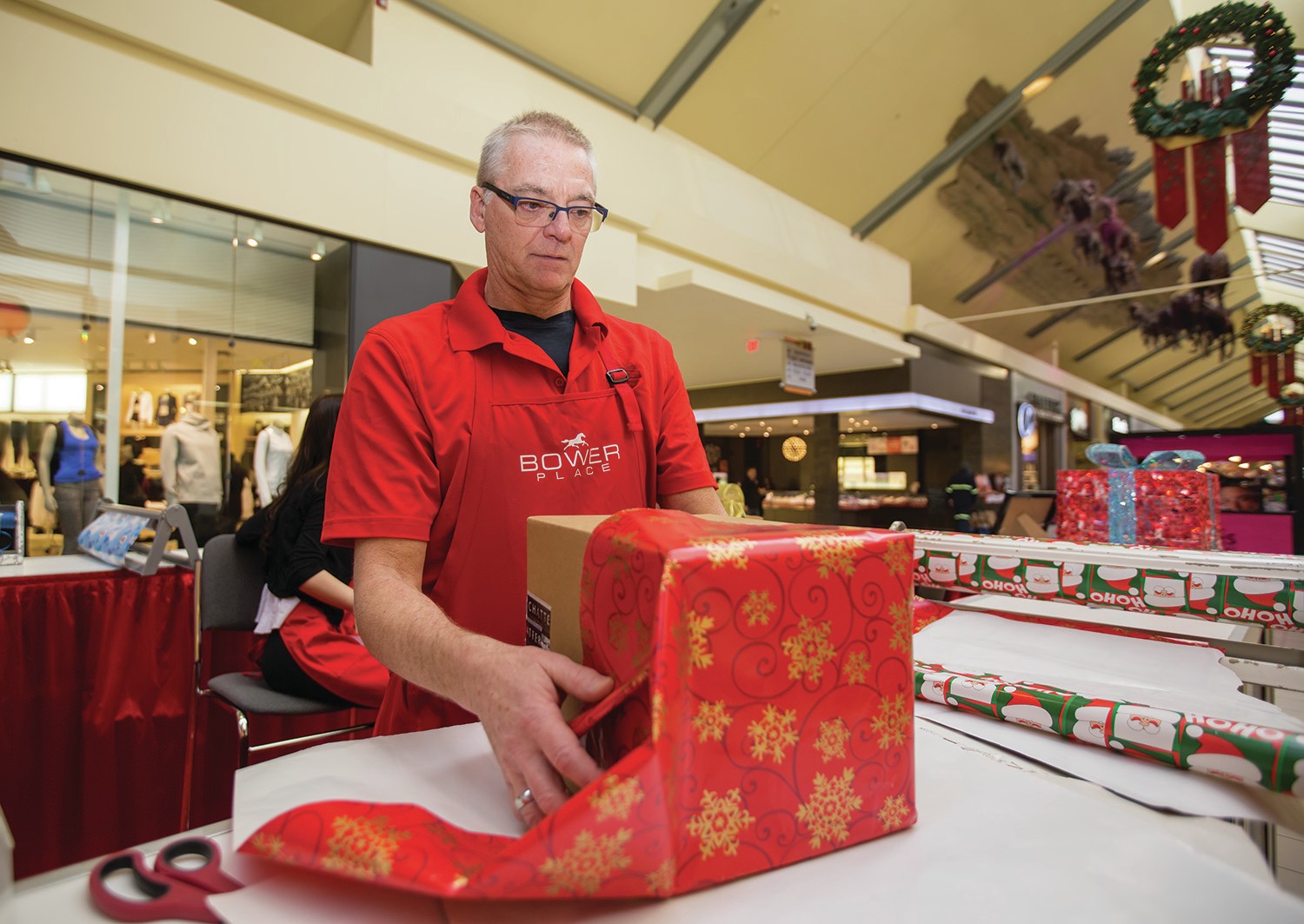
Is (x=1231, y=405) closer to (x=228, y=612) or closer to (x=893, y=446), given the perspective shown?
(x=893, y=446)

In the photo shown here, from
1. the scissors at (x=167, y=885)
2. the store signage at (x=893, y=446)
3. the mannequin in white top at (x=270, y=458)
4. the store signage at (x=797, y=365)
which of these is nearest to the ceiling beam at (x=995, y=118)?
the store signage at (x=797, y=365)

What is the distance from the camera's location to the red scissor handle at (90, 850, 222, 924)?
393mm

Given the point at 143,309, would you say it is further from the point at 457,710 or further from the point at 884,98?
the point at 884,98

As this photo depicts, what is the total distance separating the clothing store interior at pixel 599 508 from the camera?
0.44m

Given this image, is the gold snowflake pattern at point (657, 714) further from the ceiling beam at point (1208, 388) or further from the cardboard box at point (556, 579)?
the ceiling beam at point (1208, 388)

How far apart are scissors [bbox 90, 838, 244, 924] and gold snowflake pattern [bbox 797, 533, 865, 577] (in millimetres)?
437

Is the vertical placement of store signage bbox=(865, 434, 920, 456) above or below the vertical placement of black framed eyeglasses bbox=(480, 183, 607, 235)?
above

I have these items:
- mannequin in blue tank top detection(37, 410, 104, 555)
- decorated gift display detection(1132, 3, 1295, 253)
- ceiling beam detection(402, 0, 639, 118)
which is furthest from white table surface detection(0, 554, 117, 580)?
decorated gift display detection(1132, 3, 1295, 253)

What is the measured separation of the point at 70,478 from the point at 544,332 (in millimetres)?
3756

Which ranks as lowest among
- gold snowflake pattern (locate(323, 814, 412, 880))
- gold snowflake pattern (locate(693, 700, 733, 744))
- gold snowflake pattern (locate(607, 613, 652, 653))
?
gold snowflake pattern (locate(323, 814, 412, 880))

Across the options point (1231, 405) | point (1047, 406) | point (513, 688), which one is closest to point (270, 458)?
point (513, 688)

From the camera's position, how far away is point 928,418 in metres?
12.5

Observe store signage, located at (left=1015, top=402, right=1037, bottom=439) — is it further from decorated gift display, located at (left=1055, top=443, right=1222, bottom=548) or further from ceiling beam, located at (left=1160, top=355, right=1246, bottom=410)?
decorated gift display, located at (left=1055, top=443, right=1222, bottom=548)

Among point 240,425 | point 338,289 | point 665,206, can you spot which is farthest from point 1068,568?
point 665,206
